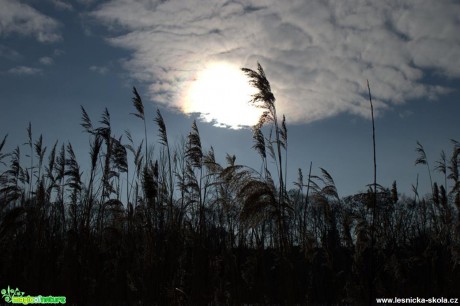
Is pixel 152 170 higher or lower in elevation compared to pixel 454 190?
higher

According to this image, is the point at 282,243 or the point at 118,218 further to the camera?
the point at 118,218

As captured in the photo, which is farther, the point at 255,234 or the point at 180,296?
the point at 255,234

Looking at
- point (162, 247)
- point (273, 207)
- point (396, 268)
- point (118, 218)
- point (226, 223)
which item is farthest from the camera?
point (226, 223)

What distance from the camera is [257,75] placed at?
5.51 m

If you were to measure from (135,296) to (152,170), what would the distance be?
2371 millimetres

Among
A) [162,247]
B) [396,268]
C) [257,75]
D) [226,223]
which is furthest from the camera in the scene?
[226,223]

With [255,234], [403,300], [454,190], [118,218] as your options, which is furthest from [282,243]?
[454,190]

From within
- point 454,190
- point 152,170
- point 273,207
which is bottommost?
point 273,207

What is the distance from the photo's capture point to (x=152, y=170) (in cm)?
752

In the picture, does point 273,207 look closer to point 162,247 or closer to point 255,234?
point 162,247

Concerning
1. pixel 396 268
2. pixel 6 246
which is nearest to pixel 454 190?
pixel 396 268

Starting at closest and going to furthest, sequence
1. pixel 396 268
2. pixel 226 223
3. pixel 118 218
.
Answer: pixel 396 268
pixel 118 218
pixel 226 223

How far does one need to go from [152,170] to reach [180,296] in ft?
8.55

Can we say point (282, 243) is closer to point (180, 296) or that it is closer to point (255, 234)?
point (180, 296)
